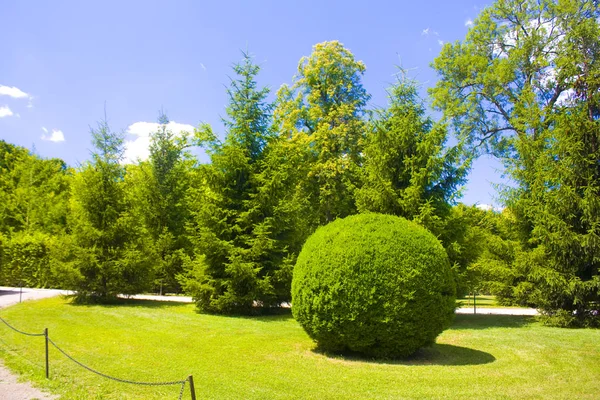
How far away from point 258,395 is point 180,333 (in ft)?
20.3

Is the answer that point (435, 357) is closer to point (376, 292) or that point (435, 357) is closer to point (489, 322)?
point (376, 292)

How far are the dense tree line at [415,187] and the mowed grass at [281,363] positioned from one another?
8.56 feet

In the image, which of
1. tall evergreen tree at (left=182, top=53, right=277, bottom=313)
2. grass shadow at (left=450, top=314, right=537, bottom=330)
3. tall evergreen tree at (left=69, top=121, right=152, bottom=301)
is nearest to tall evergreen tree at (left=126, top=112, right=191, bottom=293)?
tall evergreen tree at (left=69, top=121, right=152, bottom=301)

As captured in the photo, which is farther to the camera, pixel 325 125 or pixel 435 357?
pixel 325 125

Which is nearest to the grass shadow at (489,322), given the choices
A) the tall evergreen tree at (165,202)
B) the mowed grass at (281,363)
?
the mowed grass at (281,363)

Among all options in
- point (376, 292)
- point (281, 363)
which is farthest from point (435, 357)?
point (281, 363)

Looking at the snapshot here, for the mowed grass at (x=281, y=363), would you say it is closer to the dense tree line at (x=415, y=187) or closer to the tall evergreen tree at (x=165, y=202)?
the dense tree line at (x=415, y=187)

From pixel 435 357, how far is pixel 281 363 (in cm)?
358

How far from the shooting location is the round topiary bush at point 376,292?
29.0 feet

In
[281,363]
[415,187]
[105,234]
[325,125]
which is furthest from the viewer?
[325,125]

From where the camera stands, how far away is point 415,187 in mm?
15383

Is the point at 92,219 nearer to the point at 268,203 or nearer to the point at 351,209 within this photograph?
the point at 268,203

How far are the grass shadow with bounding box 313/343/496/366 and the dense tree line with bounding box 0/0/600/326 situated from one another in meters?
5.00

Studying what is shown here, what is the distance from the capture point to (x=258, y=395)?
263 inches
